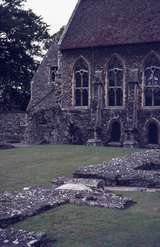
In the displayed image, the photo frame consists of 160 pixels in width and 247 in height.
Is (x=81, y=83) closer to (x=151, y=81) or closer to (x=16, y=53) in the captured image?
(x=151, y=81)

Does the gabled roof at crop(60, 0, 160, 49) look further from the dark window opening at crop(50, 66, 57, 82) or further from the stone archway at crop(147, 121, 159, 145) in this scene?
the stone archway at crop(147, 121, 159, 145)

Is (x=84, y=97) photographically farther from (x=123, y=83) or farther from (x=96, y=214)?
(x=96, y=214)

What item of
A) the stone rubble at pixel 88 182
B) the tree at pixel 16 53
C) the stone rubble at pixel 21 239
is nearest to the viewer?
the stone rubble at pixel 21 239

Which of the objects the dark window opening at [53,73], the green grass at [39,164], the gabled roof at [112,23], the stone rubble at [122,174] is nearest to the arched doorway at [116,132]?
the gabled roof at [112,23]

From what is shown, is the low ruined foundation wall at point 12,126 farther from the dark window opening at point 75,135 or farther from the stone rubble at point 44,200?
the stone rubble at point 44,200

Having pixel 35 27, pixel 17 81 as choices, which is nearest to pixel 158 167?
pixel 17 81

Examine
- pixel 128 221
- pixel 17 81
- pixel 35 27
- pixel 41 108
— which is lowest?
pixel 128 221

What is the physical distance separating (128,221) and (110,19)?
2816 centimetres

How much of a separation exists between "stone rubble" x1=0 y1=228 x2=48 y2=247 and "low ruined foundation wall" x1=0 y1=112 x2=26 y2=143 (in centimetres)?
3506

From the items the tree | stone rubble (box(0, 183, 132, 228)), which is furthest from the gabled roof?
stone rubble (box(0, 183, 132, 228))

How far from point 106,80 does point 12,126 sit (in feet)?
40.0

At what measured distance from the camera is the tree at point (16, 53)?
2040 inches

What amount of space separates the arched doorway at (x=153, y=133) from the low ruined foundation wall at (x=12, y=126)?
1401 centimetres

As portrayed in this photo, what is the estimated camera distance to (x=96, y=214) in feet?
42.8
